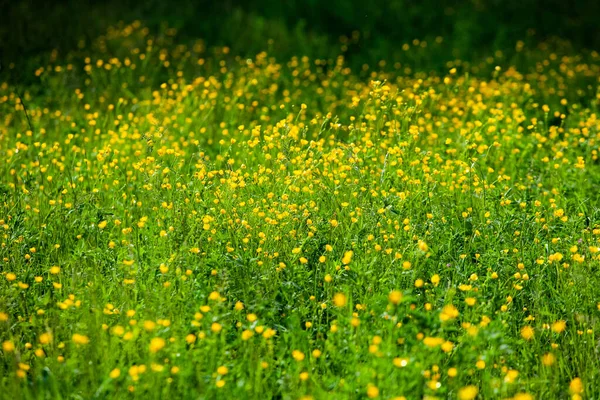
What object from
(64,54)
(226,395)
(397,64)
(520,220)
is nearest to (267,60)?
(397,64)

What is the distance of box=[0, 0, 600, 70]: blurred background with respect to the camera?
8.41m

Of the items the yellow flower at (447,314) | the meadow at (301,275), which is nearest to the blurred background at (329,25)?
the meadow at (301,275)

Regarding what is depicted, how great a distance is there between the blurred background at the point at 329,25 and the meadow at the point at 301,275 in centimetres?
295

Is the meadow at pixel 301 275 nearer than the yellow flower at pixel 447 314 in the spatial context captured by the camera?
No

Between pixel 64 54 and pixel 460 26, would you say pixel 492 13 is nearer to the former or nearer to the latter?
pixel 460 26

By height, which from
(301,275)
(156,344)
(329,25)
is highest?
(156,344)

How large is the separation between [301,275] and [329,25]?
6745mm

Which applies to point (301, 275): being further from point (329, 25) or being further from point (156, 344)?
point (329, 25)

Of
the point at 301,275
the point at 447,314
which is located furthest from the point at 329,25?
the point at 447,314

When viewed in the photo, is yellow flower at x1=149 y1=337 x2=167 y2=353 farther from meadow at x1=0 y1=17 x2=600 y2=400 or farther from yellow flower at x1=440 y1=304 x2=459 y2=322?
yellow flower at x1=440 y1=304 x2=459 y2=322

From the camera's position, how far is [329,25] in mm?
9719

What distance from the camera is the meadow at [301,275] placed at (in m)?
2.88

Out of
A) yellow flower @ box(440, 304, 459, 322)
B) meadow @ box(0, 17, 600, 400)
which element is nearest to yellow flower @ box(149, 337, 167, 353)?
meadow @ box(0, 17, 600, 400)

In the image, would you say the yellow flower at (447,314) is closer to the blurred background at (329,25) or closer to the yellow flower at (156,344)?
the yellow flower at (156,344)
